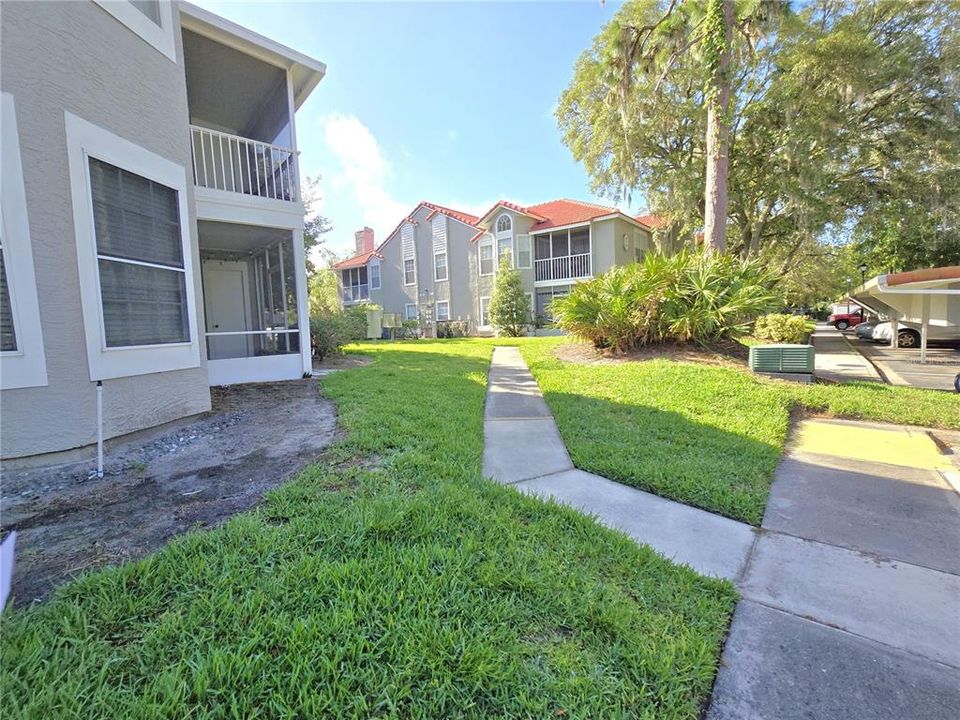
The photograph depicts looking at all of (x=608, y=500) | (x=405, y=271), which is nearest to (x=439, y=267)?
(x=405, y=271)

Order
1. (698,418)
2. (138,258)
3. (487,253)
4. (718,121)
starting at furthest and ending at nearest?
(487,253) < (718,121) < (698,418) < (138,258)

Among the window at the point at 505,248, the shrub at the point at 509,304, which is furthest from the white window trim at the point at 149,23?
the window at the point at 505,248

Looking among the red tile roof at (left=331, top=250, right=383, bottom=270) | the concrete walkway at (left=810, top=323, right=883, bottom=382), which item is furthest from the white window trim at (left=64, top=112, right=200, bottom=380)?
the red tile roof at (left=331, top=250, right=383, bottom=270)

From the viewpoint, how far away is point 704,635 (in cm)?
203

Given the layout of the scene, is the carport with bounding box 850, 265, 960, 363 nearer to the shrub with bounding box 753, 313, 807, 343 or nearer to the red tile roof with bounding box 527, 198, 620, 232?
the shrub with bounding box 753, 313, 807, 343

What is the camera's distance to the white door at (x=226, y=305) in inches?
404

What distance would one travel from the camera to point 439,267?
26938 millimetres

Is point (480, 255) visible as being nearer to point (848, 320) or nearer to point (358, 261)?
point (358, 261)

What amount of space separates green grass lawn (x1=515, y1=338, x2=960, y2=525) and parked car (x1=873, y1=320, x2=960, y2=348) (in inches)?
378

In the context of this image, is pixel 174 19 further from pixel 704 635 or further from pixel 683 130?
pixel 683 130

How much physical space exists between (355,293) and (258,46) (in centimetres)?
2512

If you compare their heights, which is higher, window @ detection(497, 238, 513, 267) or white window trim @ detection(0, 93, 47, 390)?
window @ detection(497, 238, 513, 267)

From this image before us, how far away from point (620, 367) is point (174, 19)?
8.25 metres

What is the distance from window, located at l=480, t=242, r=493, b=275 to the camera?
24797 millimetres
